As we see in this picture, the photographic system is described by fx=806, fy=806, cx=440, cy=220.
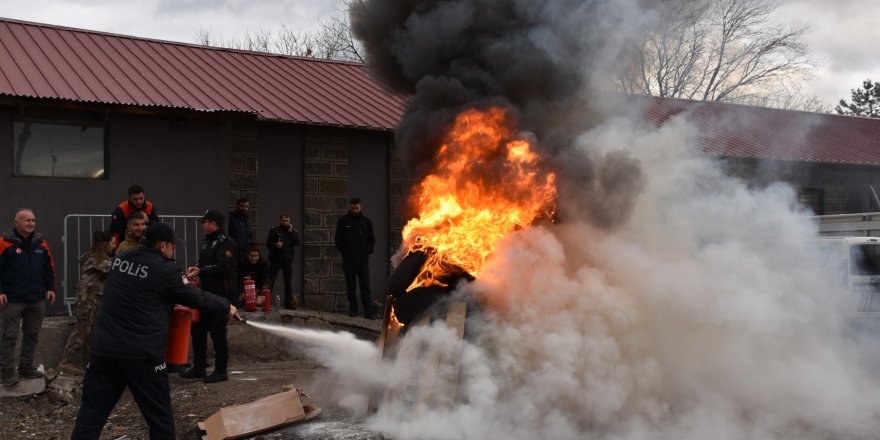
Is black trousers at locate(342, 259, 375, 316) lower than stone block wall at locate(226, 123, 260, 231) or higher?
lower

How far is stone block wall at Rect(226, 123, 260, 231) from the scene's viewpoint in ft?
43.4

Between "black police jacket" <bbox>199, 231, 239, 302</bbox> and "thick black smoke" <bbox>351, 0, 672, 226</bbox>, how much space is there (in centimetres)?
266

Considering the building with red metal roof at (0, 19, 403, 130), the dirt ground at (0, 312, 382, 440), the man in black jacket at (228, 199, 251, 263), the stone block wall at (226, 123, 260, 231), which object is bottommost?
the dirt ground at (0, 312, 382, 440)

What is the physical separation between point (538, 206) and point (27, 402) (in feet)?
18.3

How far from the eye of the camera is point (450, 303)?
7.14 meters

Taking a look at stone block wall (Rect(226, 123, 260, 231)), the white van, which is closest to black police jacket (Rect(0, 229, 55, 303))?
stone block wall (Rect(226, 123, 260, 231))

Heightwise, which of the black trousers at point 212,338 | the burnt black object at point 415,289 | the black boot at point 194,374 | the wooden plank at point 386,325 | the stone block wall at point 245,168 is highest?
the stone block wall at point 245,168

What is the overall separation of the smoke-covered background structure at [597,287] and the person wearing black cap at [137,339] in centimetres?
177

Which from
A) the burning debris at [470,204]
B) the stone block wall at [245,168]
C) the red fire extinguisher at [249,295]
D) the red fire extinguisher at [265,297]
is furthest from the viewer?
the stone block wall at [245,168]

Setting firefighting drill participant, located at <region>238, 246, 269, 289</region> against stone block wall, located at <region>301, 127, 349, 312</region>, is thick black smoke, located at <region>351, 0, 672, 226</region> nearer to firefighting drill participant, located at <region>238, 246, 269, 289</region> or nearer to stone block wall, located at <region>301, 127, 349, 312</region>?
firefighting drill participant, located at <region>238, 246, 269, 289</region>

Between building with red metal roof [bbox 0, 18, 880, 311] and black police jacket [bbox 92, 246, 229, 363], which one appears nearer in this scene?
black police jacket [bbox 92, 246, 229, 363]

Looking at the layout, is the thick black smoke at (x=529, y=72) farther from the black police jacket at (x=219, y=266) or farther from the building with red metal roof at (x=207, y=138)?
the black police jacket at (x=219, y=266)

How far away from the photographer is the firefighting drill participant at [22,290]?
8320 mm

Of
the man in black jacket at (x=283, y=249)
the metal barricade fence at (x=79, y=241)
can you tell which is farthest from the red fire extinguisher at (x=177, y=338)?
the man in black jacket at (x=283, y=249)
